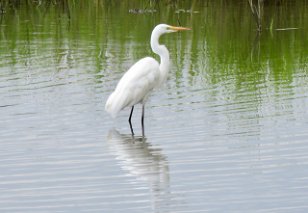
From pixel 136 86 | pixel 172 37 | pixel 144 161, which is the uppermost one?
pixel 136 86

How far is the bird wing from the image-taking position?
1095 cm

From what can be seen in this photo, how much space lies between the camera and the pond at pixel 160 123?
752cm

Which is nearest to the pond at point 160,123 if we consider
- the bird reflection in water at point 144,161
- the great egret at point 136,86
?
the bird reflection in water at point 144,161

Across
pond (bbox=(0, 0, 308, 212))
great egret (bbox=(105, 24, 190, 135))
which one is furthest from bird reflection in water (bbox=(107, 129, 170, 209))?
great egret (bbox=(105, 24, 190, 135))

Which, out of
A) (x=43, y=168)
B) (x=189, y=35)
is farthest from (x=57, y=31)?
(x=43, y=168)

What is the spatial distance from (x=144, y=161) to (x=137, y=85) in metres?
2.24

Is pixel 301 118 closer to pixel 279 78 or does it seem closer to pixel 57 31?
pixel 279 78

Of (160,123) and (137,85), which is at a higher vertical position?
(137,85)

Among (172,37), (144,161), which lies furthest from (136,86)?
(172,37)

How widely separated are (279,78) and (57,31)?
7.03m

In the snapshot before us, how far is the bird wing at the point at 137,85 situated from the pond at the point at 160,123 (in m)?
0.27

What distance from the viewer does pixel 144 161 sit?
8969mm

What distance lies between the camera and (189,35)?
62.4ft

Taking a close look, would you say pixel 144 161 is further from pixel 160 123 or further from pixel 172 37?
pixel 172 37
